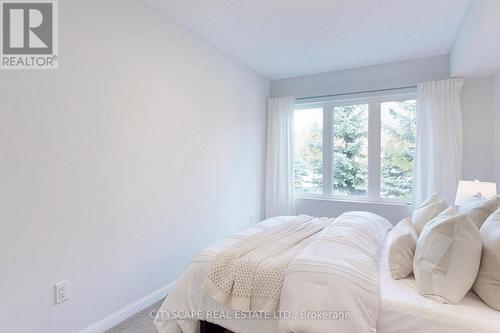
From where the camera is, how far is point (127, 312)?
2.16 meters

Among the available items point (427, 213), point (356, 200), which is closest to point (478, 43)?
point (427, 213)

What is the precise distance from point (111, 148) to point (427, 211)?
2.36 meters

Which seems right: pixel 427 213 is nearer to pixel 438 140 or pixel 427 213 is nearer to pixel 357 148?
pixel 438 140

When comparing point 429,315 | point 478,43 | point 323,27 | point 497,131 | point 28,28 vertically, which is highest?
point 323,27

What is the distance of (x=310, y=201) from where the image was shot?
4.03 metres

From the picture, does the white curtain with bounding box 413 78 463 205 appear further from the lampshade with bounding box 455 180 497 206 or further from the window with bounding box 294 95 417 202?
the lampshade with bounding box 455 180 497 206

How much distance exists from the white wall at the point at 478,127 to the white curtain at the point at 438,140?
0.38ft

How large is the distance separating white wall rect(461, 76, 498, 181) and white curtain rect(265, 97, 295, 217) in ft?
6.81

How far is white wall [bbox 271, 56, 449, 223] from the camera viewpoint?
3.33m

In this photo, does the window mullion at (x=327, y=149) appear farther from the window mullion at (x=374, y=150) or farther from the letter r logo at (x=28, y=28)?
the letter r logo at (x=28, y=28)

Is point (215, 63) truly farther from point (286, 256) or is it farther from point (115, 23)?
point (286, 256)

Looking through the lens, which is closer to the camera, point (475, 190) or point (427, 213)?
point (427, 213)

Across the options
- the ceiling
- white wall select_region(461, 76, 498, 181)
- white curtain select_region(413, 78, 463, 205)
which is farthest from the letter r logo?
white wall select_region(461, 76, 498, 181)

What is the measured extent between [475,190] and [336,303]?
193 cm
